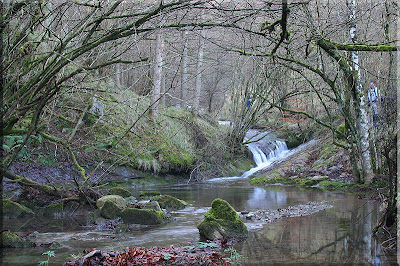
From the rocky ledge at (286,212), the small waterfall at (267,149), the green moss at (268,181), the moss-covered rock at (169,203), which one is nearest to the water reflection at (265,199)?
the rocky ledge at (286,212)

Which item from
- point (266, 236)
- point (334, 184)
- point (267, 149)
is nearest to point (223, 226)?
point (266, 236)

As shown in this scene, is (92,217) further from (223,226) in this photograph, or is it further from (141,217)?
(223,226)

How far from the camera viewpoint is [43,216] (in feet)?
27.8

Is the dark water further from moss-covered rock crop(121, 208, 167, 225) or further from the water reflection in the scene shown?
moss-covered rock crop(121, 208, 167, 225)

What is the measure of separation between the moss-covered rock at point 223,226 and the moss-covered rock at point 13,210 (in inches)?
178

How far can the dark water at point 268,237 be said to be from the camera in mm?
5015

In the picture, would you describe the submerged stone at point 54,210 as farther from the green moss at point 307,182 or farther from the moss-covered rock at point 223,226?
the green moss at point 307,182

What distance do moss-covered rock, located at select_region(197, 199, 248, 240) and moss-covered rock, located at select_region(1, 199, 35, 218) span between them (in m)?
4.52

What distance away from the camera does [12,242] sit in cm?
571

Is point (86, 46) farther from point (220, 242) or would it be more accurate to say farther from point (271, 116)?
point (271, 116)

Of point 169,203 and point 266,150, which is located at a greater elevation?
point 266,150

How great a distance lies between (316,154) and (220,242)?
13517 millimetres

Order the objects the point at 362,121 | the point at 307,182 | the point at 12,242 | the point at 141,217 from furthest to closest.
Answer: the point at 307,182, the point at 362,121, the point at 141,217, the point at 12,242

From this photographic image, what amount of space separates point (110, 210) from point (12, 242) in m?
2.44
